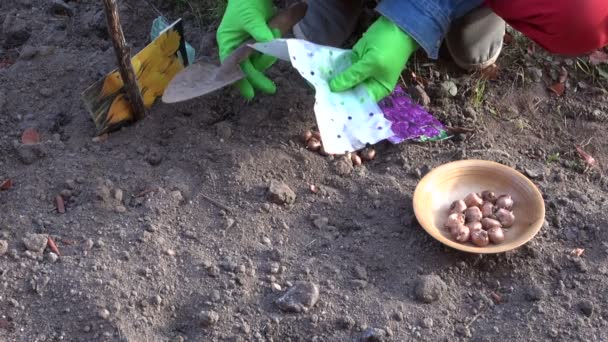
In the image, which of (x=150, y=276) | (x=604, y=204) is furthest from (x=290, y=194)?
(x=604, y=204)

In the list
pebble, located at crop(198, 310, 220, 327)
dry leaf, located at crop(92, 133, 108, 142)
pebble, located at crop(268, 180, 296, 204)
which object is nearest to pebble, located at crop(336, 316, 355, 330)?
pebble, located at crop(198, 310, 220, 327)

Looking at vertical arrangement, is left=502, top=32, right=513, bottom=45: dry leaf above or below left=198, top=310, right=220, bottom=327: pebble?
below

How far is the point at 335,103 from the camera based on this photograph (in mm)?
1944

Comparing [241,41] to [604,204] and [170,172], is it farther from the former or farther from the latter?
[604,204]

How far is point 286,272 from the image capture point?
1734mm

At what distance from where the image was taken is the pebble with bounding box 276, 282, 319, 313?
165cm

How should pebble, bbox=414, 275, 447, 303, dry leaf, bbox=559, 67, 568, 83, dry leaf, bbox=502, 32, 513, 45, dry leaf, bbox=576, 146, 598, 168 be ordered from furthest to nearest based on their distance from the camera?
dry leaf, bbox=502, 32, 513, 45, dry leaf, bbox=559, 67, 568, 83, dry leaf, bbox=576, 146, 598, 168, pebble, bbox=414, 275, 447, 303

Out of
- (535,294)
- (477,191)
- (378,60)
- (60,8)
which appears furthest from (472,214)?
(60,8)

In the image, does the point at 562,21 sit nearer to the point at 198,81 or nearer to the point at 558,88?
the point at 558,88

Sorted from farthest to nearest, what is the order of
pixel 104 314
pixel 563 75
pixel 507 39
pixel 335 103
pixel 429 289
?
1. pixel 507 39
2. pixel 563 75
3. pixel 335 103
4. pixel 429 289
5. pixel 104 314

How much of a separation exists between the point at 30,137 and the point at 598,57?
166 centimetres

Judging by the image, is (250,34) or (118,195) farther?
(250,34)

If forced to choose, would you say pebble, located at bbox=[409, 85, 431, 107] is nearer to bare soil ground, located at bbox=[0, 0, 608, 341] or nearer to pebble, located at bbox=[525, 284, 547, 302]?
bare soil ground, located at bbox=[0, 0, 608, 341]

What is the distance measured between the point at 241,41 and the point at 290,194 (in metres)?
0.45
